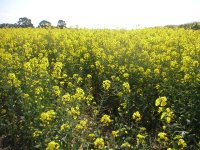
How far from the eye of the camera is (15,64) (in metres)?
7.51

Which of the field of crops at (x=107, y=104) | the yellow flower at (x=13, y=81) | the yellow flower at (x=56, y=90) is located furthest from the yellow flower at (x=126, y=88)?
the yellow flower at (x=13, y=81)

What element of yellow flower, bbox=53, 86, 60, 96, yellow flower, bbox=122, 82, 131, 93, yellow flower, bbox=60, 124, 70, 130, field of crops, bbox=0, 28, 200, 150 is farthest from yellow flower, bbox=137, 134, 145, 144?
yellow flower, bbox=53, 86, 60, 96

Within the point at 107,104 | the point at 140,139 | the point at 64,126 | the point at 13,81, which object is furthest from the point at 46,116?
the point at 107,104

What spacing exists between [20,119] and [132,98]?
1974mm

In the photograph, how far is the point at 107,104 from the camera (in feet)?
22.1

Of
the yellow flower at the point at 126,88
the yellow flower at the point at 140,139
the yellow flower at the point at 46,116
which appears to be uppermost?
the yellow flower at the point at 126,88

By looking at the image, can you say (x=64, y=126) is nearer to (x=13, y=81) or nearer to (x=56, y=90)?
(x=56, y=90)

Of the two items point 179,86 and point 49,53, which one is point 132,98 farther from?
point 49,53

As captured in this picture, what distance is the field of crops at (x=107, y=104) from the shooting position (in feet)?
15.2

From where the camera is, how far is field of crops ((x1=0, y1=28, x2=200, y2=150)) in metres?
4.64

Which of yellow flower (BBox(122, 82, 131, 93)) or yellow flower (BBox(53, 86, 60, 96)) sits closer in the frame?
yellow flower (BBox(53, 86, 60, 96))

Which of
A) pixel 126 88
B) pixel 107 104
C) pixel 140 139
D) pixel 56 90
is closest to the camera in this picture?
pixel 140 139

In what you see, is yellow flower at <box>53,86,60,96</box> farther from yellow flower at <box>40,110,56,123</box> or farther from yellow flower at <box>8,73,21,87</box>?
yellow flower at <box>40,110,56,123</box>

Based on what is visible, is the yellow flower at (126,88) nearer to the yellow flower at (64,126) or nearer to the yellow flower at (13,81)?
the yellow flower at (64,126)
